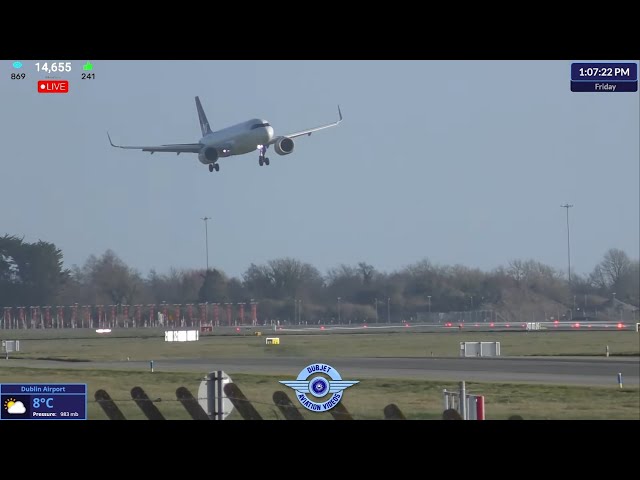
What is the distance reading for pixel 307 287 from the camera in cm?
1645

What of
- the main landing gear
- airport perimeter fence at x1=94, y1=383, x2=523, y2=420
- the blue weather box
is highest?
the main landing gear

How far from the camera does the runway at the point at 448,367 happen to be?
19.6 meters

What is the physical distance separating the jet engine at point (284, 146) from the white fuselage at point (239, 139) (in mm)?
182

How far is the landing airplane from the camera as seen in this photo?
12992mm

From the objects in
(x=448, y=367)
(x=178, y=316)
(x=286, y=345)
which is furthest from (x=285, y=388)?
(x=448, y=367)

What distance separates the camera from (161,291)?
50.7 ft

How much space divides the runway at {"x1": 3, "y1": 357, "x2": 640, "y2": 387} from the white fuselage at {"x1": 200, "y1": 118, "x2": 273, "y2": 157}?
5.54m

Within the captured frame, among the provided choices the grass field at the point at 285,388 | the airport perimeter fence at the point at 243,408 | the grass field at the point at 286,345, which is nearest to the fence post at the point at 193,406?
the airport perimeter fence at the point at 243,408

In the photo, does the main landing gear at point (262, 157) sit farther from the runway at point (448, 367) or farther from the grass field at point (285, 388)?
the runway at point (448, 367)

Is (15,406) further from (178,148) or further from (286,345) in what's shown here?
(286,345)
